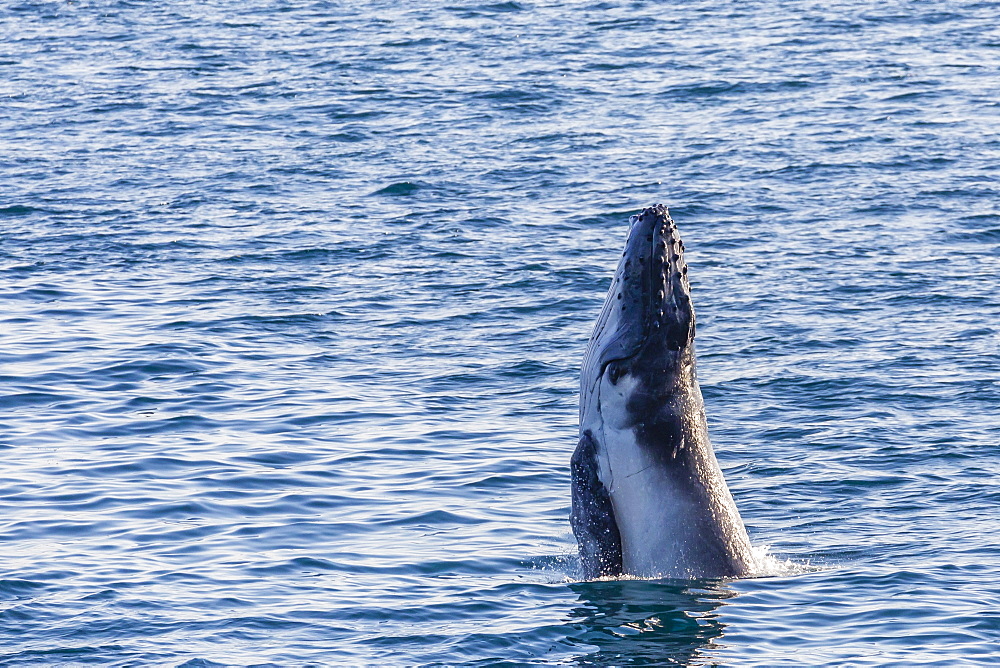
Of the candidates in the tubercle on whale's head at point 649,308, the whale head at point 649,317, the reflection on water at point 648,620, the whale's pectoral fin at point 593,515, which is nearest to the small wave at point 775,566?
the reflection on water at point 648,620

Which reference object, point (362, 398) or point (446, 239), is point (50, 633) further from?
point (446, 239)

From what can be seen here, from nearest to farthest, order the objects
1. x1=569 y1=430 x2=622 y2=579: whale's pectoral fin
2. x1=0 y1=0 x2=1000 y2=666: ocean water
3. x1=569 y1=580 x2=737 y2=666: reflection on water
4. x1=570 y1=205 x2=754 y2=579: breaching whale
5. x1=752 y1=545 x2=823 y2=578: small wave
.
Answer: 1. x1=569 y1=580 x2=737 y2=666: reflection on water
2. x1=570 y1=205 x2=754 y2=579: breaching whale
3. x1=569 y1=430 x2=622 y2=579: whale's pectoral fin
4. x1=0 y1=0 x2=1000 y2=666: ocean water
5. x1=752 y1=545 x2=823 y2=578: small wave

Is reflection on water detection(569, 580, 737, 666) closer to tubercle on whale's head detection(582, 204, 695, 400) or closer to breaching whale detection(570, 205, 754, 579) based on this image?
breaching whale detection(570, 205, 754, 579)

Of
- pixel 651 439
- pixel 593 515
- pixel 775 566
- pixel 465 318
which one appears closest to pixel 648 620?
pixel 593 515

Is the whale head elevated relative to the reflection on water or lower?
elevated

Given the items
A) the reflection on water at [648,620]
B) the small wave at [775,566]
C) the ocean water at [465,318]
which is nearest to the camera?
the reflection on water at [648,620]

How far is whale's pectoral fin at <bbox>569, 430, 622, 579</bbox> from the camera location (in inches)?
536

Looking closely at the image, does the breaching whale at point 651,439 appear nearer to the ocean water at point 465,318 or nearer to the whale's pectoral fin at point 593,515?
the whale's pectoral fin at point 593,515

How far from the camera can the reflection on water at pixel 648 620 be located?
41.5 feet

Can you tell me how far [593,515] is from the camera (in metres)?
13.7

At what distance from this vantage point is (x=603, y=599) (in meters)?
13.8

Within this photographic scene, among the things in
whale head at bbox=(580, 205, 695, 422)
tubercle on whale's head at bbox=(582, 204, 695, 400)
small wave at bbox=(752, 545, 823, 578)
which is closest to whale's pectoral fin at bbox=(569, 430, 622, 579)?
whale head at bbox=(580, 205, 695, 422)

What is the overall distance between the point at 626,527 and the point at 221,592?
3.73 metres

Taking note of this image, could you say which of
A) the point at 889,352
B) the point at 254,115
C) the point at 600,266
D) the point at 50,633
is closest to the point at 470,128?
the point at 254,115
